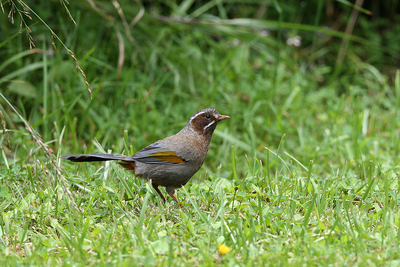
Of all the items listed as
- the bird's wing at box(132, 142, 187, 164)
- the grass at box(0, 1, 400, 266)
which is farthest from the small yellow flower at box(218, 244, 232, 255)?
the bird's wing at box(132, 142, 187, 164)

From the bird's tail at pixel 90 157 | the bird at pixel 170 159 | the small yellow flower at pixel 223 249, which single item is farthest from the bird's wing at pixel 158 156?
the small yellow flower at pixel 223 249

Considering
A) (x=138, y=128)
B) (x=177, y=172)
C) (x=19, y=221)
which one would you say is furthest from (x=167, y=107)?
(x=19, y=221)

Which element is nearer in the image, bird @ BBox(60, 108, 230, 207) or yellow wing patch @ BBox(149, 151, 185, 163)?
bird @ BBox(60, 108, 230, 207)

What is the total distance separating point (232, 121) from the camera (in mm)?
6785

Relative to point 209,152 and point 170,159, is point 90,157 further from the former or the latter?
point 209,152

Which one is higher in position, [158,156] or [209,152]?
[158,156]

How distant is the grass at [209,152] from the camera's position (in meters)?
3.17

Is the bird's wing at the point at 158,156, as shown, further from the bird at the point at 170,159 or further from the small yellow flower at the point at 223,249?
the small yellow flower at the point at 223,249

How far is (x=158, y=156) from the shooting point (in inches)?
165

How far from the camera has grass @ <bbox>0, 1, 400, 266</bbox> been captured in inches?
125

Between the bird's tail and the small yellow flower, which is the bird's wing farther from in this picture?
the small yellow flower

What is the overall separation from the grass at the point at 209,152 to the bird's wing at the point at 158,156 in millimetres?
265

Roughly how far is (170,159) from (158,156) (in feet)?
0.36

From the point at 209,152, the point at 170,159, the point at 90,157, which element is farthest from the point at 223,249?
the point at 209,152
